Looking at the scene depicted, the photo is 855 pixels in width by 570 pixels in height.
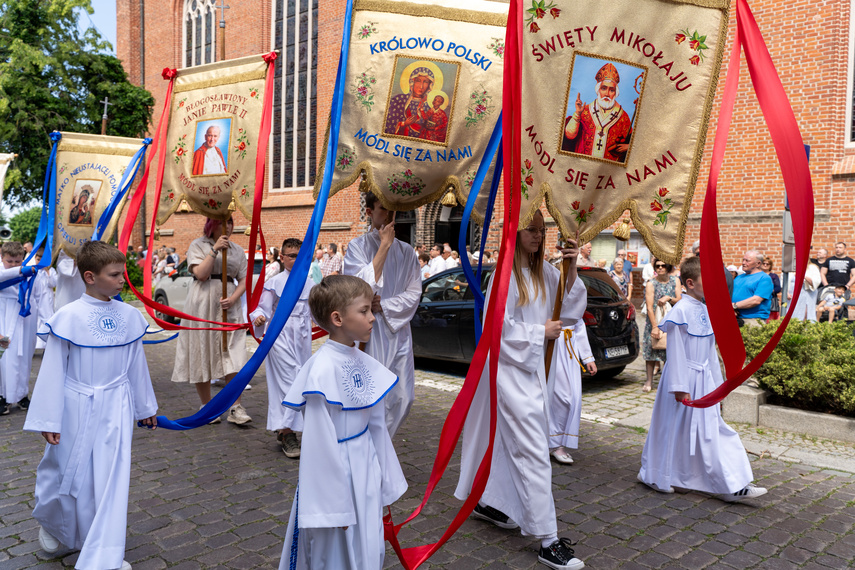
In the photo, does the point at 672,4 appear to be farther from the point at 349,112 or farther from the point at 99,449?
the point at 99,449

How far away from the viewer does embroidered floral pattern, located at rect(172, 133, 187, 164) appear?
564cm

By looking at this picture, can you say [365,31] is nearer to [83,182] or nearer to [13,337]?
[83,182]

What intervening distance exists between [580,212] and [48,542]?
3.37m

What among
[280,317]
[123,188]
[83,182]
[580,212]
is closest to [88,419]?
[280,317]

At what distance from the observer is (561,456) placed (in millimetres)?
5324

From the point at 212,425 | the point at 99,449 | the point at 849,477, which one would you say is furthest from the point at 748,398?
the point at 99,449

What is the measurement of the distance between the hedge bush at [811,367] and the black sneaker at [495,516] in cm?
380

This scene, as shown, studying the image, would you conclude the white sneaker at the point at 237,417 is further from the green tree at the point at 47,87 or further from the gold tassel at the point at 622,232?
the green tree at the point at 47,87

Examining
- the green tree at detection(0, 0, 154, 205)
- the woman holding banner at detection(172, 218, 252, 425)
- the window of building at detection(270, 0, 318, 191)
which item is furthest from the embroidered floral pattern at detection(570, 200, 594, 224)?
the green tree at detection(0, 0, 154, 205)

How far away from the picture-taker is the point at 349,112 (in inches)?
151

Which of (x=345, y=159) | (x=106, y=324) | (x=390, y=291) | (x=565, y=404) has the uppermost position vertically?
(x=345, y=159)

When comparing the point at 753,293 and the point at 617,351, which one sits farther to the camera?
the point at 617,351

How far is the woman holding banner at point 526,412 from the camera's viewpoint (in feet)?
11.5

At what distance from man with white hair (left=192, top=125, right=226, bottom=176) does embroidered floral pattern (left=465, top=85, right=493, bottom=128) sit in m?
2.47
